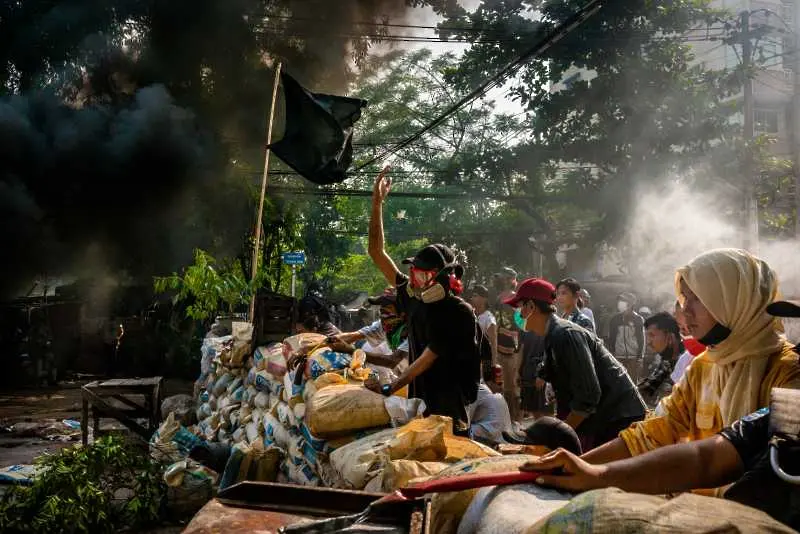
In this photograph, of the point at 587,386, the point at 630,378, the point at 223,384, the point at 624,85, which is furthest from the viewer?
the point at 624,85

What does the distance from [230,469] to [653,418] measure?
2.88 metres

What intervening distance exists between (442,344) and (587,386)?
711 mm

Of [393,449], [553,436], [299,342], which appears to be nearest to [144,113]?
[299,342]

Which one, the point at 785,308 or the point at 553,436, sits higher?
the point at 785,308

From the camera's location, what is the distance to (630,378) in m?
3.87

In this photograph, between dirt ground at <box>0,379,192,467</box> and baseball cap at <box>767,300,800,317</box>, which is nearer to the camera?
baseball cap at <box>767,300,800,317</box>

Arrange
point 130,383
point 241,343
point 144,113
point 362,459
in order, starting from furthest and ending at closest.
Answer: point 144,113, point 130,383, point 241,343, point 362,459

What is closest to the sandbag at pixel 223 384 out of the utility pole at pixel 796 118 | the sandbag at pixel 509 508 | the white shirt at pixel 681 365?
the white shirt at pixel 681 365

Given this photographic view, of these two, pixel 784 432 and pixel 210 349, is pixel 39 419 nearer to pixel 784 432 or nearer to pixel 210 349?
pixel 210 349

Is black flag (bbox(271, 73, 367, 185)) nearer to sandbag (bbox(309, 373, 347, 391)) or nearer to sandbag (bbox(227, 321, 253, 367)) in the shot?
sandbag (bbox(227, 321, 253, 367))

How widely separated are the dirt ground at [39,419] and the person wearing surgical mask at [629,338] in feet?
25.1

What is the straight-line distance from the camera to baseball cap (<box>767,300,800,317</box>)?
5.27 ft

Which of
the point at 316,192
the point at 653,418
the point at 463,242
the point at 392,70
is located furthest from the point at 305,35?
the point at 653,418

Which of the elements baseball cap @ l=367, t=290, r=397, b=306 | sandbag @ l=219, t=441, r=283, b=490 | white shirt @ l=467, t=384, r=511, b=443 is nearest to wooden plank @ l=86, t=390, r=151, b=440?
sandbag @ l=219, t=441, r=283, b=490
